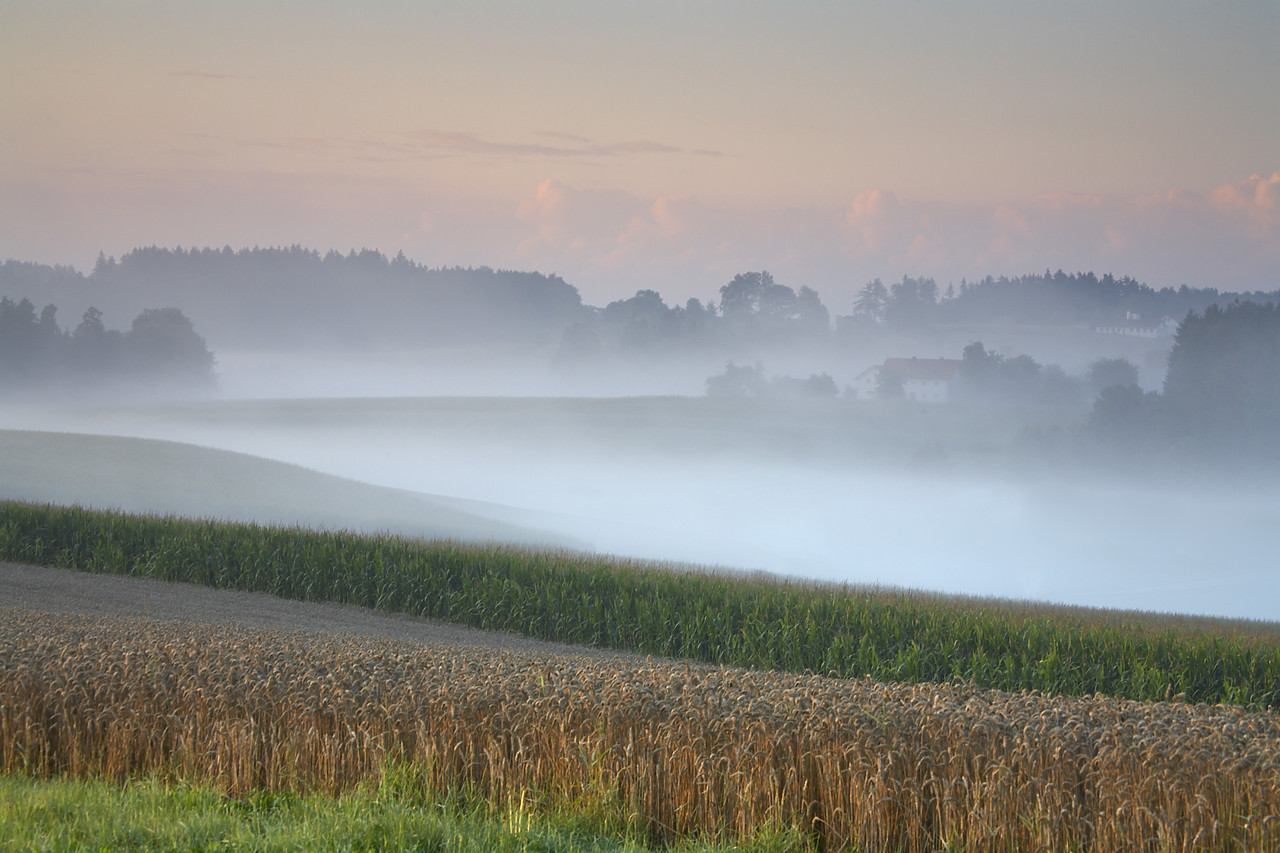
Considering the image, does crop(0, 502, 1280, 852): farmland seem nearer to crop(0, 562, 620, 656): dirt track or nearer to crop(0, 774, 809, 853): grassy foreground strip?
crop(0, 774, 809, 853): grassy foreground strip

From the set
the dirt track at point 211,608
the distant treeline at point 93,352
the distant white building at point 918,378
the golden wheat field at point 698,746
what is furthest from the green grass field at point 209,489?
the distant white building at point 918,378

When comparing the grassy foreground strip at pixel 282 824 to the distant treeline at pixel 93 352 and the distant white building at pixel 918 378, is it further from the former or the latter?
the distant treeline at pixel 93 352

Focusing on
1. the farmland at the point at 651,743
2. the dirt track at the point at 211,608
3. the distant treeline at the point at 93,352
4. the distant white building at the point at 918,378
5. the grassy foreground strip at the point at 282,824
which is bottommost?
the dirt track at the point at 211,608

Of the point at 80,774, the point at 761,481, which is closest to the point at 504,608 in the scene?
the point at 80,774

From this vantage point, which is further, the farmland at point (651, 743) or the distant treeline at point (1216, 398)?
the distant treeline at point (1216, 398)

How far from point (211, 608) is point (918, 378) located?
8949 centimetres

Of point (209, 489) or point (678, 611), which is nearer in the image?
point (678, 611)

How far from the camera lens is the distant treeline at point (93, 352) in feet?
303

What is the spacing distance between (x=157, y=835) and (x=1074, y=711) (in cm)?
700

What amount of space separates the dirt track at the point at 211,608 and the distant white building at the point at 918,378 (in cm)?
8212

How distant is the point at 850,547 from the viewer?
67.6 metres

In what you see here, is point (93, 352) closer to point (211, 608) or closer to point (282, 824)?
point (211, 608)

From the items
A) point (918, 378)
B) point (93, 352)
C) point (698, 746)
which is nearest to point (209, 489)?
point (698, 746)

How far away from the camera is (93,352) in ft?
313
